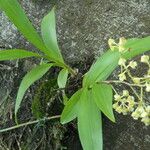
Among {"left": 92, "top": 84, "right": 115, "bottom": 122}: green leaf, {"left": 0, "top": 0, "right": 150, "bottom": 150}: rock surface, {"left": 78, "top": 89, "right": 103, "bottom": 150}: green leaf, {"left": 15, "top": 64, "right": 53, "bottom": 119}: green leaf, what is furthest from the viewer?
{"left": 0, "top": 0, "right": 150, "bottom": 150}: rock surface

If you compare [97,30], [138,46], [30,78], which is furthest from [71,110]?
[97,30]

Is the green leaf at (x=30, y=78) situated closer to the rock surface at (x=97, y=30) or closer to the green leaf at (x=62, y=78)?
the green leaf at (x=62, y=78)

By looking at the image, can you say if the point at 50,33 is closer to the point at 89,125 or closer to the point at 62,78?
the point at 62,78

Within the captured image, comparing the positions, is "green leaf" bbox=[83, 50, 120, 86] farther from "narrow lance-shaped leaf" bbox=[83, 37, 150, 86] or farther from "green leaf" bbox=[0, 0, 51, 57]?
"green leaf" bbox=[0, 0, 51, 57]

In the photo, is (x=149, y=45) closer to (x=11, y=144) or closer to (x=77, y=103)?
(x=77, y=103)

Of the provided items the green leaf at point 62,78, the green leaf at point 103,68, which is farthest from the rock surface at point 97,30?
the green leaf at point 103,68

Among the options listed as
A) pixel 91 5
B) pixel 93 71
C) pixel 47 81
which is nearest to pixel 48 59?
pixel 47 81

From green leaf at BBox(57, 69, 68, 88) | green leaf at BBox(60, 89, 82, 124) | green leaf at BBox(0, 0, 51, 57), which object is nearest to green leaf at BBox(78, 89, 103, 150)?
green leaf at BBox(60, 89, 82, 124)
